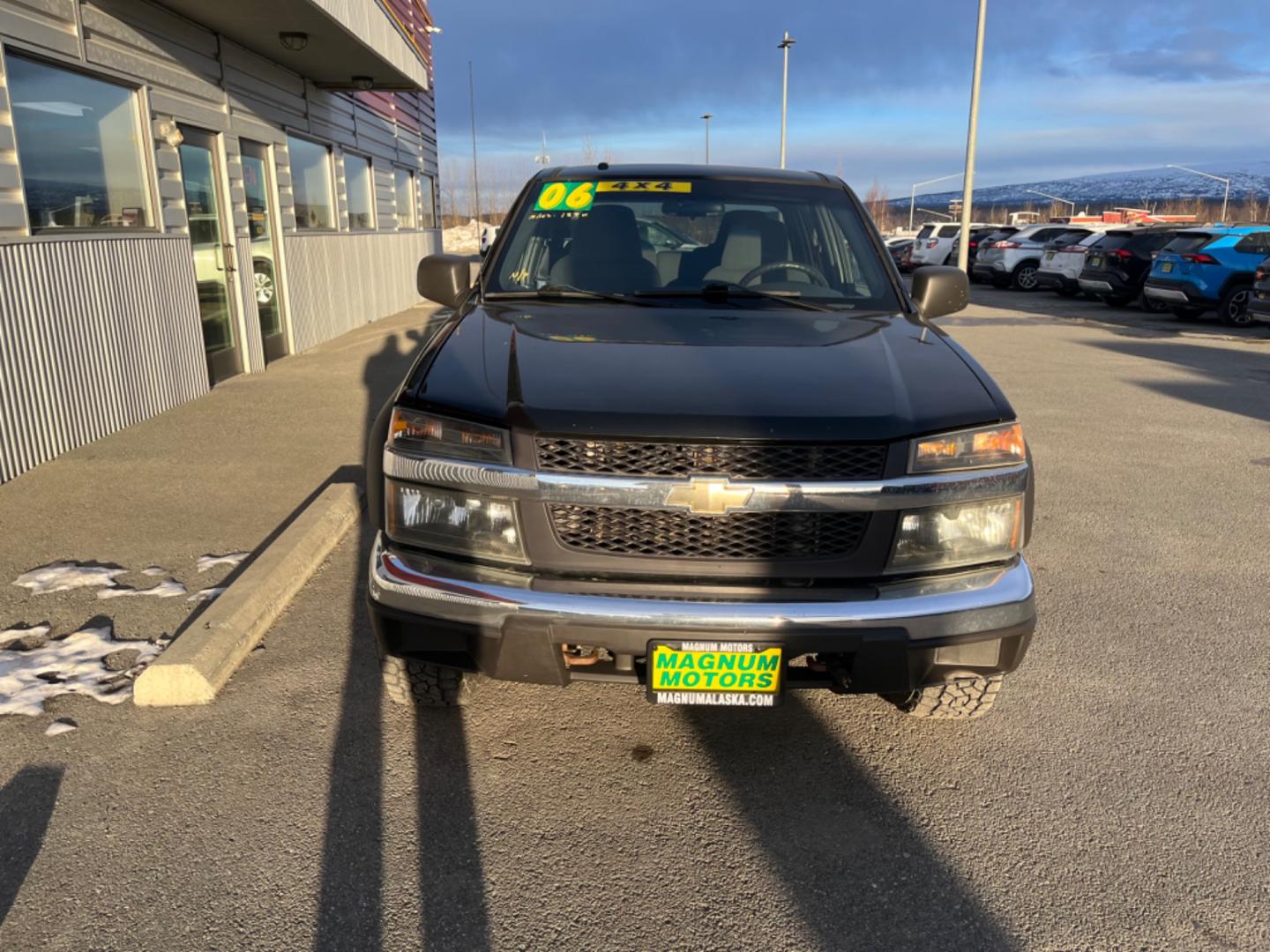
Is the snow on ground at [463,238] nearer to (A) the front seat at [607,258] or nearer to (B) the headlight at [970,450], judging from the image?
(A) the front seat at [607,258]

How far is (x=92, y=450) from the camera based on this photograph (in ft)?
21.1

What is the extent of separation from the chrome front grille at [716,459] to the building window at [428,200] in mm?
18673

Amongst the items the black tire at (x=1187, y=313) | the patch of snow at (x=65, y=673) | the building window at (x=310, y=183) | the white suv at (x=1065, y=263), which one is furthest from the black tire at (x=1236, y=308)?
the patch of snow at (x=65, y=673)

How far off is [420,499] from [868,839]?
1.56 metres

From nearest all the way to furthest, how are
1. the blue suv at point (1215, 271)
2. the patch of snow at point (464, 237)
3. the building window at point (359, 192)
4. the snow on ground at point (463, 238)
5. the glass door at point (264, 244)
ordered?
the glass door at point (264, 244)
the building window at point (359, 192)
the blue suv at point (1215, 271)
the patch of snow at point (464, 237)
the snow on ground at point (463, 238)

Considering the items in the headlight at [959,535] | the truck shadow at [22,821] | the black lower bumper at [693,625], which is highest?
the headlight at [959,535]

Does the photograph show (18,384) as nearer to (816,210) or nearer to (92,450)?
(92,450)

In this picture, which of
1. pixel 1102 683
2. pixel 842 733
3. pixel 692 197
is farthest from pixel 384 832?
pixel 692 197

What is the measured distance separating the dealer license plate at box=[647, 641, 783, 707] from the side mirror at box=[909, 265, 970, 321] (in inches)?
77.8

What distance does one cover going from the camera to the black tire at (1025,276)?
24.8 meters

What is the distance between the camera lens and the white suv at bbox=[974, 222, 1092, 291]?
81.1 ft

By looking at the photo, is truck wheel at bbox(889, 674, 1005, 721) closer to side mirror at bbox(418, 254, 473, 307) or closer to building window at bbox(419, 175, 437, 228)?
side mirror at bbox(418, 254, 473, 307)

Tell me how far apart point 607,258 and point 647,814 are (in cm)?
223

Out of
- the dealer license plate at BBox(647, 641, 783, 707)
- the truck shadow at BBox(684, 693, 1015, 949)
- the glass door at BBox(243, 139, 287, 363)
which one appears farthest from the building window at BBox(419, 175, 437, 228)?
the dealer license plate at BBox(647, 641, 783, 707)
